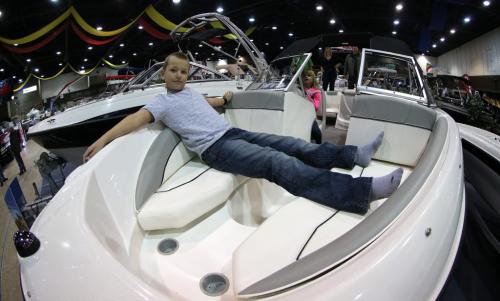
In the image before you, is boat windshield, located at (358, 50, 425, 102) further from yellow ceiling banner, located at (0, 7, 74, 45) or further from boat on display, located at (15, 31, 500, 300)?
yellow ceiling banner, located at (0, 7, 74, 45)

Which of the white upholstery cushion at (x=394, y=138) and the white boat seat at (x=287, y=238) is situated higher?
the white upholstery cushion at (x=394, y=138)

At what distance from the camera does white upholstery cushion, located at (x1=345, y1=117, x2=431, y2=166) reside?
5.56ft

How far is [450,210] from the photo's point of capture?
0.88 metres

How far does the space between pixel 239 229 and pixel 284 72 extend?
200 centimetres

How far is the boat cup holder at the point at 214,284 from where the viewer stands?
94 cm

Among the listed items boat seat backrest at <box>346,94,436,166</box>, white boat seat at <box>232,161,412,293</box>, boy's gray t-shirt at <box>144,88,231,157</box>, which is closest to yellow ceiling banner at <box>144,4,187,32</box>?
boy's gray t-shirt at <box>144,88,231,157</box>

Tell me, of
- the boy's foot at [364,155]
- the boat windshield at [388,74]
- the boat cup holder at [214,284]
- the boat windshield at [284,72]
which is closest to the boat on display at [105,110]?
the boat windshield at [284,72]

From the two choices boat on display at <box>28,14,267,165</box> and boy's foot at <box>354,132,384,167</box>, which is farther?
boat on display at <box>28,14,267,165</box>

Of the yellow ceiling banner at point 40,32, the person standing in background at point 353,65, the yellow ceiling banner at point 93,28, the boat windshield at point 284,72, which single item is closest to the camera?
the boat windshield at point 284,72

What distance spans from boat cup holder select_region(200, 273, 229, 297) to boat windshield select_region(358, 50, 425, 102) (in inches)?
75.2

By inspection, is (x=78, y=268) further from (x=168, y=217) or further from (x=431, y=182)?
(x=431, y=182)

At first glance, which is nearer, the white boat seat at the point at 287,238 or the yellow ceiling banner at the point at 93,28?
the white boat seat at the point at 287,238

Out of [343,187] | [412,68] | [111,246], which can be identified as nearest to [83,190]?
[111,246]

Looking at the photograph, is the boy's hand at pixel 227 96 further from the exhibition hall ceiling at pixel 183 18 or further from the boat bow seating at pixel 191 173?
the exhibition hall ceiling at pixel 183 18
